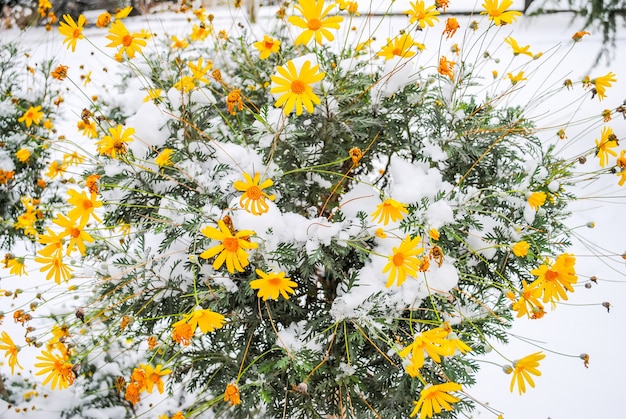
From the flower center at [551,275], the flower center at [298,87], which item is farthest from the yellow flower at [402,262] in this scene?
the flower center at [298,87]

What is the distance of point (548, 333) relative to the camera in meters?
2.17

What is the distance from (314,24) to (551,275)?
23.4 inches

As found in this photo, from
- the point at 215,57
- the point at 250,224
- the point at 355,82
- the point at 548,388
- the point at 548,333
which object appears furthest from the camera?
the point at 548,333

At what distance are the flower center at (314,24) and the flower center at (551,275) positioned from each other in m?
0.58

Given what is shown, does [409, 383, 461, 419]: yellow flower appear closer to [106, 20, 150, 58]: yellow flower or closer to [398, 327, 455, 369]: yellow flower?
[398, 327, 455, 369]: yellow flower

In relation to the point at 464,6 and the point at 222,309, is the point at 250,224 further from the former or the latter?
the point at 464,6

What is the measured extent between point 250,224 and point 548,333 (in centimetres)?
184

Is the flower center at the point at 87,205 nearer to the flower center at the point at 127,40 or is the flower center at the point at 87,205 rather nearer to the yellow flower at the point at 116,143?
the yellow flower at the point at 116,143

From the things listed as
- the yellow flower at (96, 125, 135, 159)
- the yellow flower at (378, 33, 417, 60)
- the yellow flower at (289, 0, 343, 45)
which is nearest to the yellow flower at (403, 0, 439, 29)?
the yellow flower at (378, 33, 417, 60)

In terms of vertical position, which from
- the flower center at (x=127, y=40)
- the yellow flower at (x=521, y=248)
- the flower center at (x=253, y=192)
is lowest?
the yellow flower at (x=521, y=248)

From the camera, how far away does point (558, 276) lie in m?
0.77

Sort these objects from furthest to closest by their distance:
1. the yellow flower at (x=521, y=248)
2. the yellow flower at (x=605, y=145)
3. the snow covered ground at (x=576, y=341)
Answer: the snow covered ground at (x=576, y=341) < the yellow flower at (x=605, y=145) < the yellow flower at (x=521, y=248)

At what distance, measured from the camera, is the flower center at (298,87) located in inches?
32.5

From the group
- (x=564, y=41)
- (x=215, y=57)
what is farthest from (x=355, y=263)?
(x=564, y=41)
